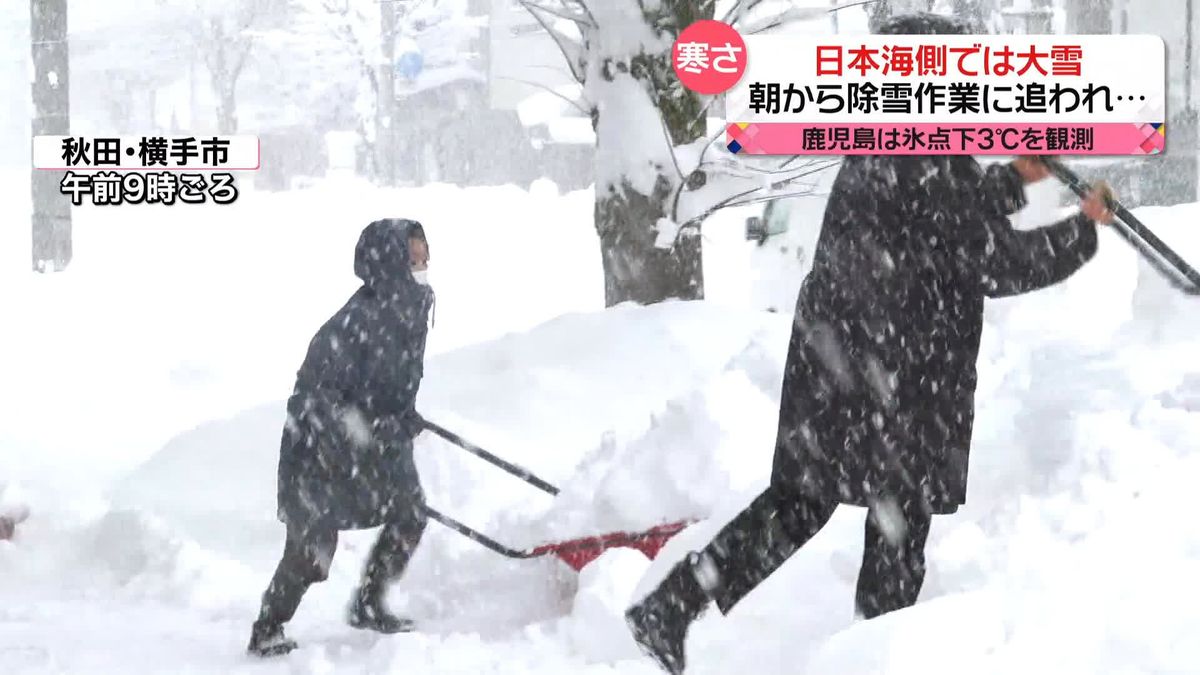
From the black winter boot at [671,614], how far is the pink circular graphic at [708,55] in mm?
5465

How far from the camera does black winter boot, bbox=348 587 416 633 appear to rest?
5.70 meters

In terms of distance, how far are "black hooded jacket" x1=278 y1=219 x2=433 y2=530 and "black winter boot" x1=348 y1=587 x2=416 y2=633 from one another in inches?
15.2

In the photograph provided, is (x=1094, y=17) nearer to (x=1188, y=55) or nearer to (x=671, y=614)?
(x=1188, y=55)

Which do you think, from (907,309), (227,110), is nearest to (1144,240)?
(907,309)

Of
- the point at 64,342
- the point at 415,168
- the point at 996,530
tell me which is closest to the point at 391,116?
the point at 415,168

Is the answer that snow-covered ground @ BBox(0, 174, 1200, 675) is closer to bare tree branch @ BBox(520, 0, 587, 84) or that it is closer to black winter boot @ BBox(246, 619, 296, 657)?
black winter boot @ BBox(246, 619, 296, 657)

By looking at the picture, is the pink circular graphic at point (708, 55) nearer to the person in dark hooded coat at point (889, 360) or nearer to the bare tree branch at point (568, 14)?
the bare tree branch at point (568, 14)

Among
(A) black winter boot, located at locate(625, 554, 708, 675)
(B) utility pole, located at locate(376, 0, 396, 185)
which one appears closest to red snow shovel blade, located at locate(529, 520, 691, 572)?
(A) black winter boot, located at locate(625, 554, 708, 675)

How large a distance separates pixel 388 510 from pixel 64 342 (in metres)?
9.92

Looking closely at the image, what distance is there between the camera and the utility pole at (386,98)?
141 feet

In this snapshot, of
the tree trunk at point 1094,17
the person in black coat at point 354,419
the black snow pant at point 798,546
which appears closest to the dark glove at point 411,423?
the person in black coat at point 354,419

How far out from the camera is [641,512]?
5629 mm

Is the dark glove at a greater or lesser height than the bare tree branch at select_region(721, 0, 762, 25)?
lesser

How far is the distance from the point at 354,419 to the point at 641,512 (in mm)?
1107
